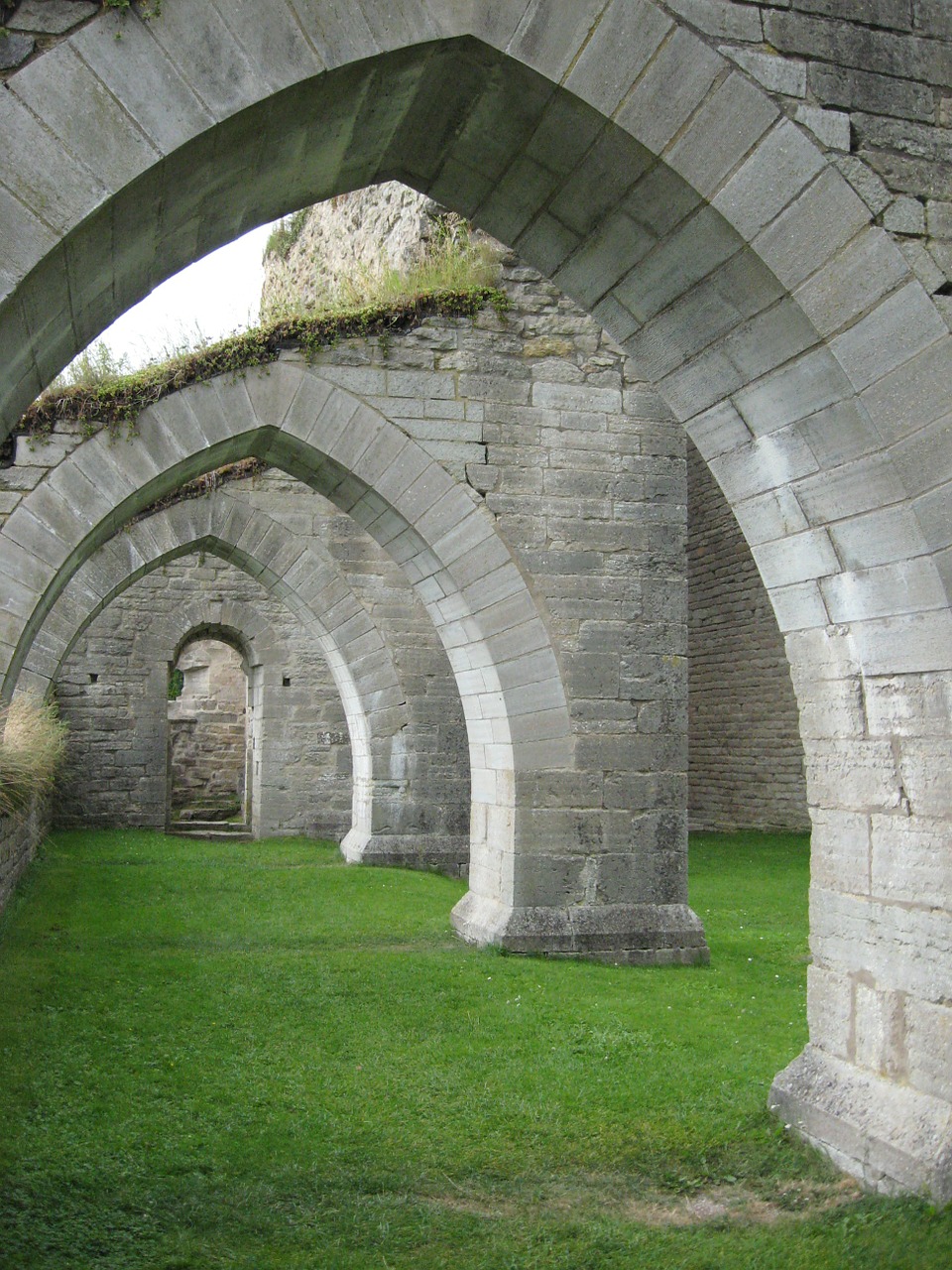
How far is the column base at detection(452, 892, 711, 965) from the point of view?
22.5 feet

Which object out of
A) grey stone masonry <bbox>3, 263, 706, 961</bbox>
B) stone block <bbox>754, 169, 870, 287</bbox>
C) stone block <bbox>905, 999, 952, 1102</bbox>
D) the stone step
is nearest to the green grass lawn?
stone block <bbox>905, 999, 952, 1102</bbox>

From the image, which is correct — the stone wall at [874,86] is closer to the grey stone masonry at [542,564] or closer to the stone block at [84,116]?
the stone block at [84,116]

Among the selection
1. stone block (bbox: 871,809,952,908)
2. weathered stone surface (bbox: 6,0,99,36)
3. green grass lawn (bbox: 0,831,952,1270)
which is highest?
weathered stone surface (bbox: 6,0,99,36)

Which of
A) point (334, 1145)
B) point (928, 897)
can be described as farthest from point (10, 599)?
point (928, 897)

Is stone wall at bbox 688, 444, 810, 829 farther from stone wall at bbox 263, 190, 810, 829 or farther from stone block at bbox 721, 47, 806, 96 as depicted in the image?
stone block at bbox 721, 47, 806, 96

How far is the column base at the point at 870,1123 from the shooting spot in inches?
121

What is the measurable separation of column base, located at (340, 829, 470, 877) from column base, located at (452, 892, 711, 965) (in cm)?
368

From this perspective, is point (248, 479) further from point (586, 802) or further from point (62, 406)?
point (586, 802)

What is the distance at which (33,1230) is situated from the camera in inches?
123

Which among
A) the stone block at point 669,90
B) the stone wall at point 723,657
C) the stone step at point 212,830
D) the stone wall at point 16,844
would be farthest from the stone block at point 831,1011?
the stone step at point 212,830

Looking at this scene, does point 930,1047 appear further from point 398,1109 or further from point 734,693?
point 734,693

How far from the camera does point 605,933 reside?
22.7 feet

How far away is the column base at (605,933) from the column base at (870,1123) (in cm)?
311

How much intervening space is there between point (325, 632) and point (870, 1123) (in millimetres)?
8507
